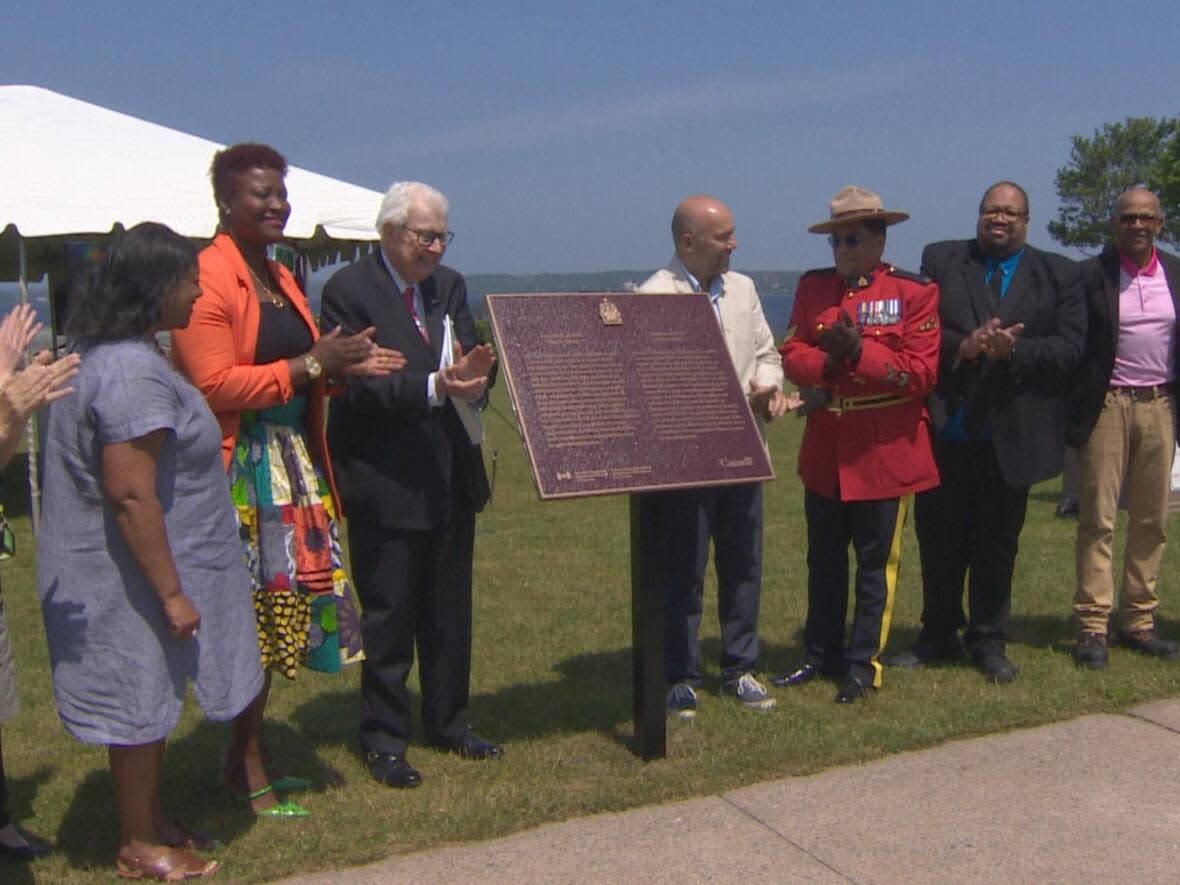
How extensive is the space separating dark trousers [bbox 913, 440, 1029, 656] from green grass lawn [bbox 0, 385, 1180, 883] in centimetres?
25

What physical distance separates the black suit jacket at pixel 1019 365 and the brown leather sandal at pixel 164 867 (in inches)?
132

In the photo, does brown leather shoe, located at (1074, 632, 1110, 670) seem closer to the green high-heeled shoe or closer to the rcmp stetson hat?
the rcmp stetson hat

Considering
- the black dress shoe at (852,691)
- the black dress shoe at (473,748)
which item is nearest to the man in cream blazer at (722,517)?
the black dress shoe at (852,691)

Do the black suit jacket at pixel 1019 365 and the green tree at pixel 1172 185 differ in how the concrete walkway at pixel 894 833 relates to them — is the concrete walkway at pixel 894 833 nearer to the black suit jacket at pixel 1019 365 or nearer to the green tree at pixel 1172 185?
the black suit jacket at pixel 1019 365

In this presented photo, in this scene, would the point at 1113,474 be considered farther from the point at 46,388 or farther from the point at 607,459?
the point at 46,388

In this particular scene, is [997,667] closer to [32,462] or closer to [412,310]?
[412,310]

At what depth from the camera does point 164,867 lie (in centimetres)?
377

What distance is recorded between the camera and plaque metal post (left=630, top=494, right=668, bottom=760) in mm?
4727

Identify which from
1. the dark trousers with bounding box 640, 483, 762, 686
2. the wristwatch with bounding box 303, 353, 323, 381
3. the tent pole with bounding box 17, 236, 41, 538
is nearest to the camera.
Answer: the wristwatch with bounding box 303, 353, 323, 381

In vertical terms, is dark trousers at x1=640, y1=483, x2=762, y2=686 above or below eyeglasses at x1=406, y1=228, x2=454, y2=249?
below

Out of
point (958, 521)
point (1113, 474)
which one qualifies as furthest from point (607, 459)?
point (1113, 474)

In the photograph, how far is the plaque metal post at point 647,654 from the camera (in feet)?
15.5

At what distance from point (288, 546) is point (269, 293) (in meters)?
0.82

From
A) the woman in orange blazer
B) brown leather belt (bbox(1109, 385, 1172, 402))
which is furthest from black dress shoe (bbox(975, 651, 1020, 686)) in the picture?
the woman in orange blazer
